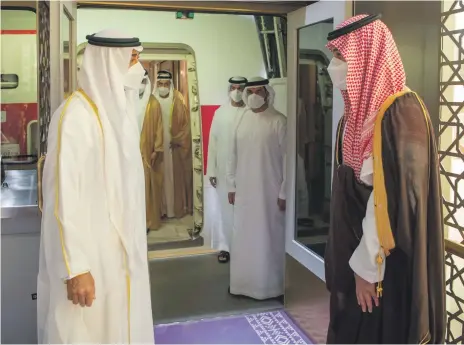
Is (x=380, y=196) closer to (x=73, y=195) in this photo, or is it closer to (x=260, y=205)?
(x=73, y=195)

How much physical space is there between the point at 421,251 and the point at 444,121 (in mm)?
598

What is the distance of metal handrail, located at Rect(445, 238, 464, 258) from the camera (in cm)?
184

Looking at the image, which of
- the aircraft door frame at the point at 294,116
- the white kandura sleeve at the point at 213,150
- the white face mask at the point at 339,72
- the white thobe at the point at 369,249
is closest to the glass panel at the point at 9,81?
the white kandura sleeve at the point at 213,150

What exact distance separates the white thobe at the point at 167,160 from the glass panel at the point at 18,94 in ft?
3.72

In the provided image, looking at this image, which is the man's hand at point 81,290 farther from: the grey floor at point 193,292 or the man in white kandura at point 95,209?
the grey floor at point 193,292

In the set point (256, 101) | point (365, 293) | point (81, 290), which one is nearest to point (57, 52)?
point (81, 290)

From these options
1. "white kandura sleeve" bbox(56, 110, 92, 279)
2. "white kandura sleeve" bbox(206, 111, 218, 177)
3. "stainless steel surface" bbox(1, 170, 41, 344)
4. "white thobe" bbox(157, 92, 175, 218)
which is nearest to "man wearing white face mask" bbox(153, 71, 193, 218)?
A: "white thobe" bbox(157, 92, 175, 218)

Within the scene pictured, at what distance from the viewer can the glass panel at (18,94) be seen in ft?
10.7

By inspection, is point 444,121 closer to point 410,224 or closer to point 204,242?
point 410,224

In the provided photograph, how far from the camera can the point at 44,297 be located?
6.24 feet

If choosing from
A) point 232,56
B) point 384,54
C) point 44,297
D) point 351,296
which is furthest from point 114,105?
point 232,56

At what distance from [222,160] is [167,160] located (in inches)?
21.8

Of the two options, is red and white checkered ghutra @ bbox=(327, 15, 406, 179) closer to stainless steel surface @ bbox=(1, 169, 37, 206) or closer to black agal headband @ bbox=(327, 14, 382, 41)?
black agal headband @ bbox=(327, 14, 382, 41)

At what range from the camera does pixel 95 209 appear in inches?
73.2
